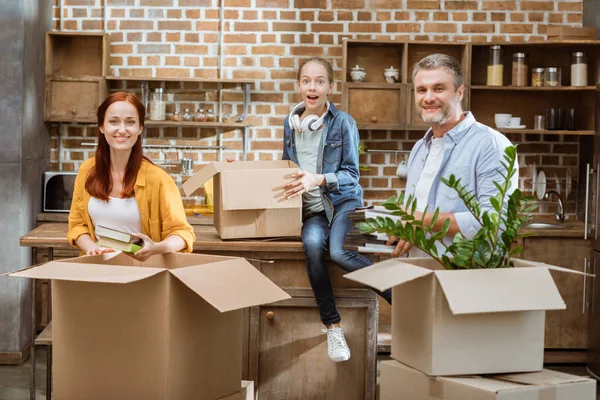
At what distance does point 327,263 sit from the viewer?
350 cm

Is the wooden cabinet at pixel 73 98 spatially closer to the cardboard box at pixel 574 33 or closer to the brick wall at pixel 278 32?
the brick wall at pixel 278 32

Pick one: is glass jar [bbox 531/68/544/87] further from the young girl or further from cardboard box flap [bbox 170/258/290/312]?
cardboard box flap [bbox 170/258/290/312]

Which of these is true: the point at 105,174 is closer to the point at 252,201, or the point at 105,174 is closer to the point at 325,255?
the point at 252,201

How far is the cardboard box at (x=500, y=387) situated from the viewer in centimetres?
174

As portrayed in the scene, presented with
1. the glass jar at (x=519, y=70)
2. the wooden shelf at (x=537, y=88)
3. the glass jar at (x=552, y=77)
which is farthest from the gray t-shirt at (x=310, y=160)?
the glass jar at (x=552, y=77)

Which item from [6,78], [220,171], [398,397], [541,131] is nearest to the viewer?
[398,397]

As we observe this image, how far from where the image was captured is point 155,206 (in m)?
2.66

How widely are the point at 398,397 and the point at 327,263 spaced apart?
1.57 meters

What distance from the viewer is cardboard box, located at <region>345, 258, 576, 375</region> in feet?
5.83

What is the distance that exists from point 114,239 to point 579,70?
12.7 feet

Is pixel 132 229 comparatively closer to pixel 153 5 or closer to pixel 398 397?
pixel 398 397

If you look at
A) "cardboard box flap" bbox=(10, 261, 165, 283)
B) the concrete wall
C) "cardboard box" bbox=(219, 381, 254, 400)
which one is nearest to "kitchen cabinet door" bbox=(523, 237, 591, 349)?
the concrete wall

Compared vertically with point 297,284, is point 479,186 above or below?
above

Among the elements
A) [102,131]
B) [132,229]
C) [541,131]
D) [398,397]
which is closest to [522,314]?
[398,397]
